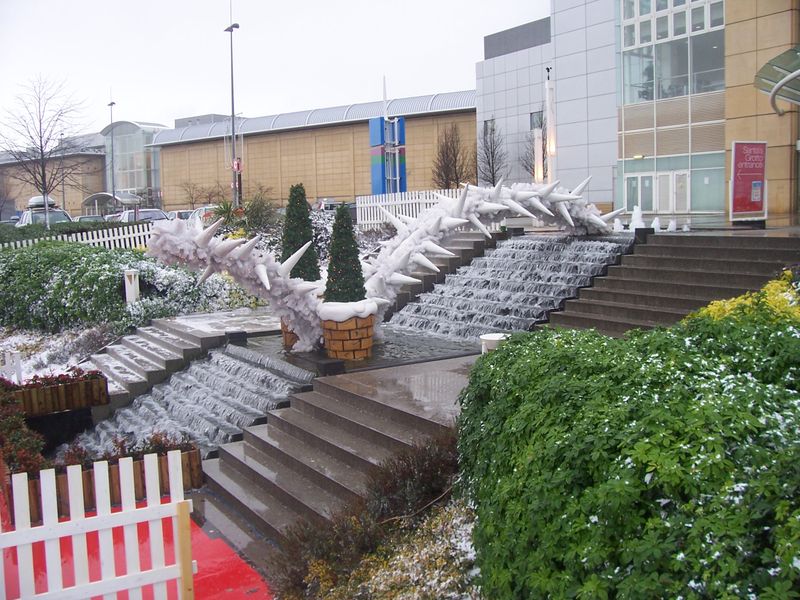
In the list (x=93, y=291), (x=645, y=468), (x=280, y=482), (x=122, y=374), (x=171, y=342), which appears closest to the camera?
(x=645, y=468)

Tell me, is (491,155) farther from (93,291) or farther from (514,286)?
(514,286)

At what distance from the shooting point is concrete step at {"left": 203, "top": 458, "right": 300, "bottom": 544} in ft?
23.4

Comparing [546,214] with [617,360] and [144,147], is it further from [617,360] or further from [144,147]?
[144,147]

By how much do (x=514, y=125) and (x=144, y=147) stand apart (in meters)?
36.6

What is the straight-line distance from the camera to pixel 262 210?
22.3m

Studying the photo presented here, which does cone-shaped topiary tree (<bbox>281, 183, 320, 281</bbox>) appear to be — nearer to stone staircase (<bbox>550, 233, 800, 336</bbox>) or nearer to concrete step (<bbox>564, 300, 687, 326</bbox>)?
stone staircase (<bbox>550, 233, 800, 336</bbox>)

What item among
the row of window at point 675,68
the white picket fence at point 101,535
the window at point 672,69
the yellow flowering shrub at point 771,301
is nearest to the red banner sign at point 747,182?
the yellow flowering shrub at point 771,301

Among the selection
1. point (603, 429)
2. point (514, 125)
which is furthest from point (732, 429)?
point (514, 125)

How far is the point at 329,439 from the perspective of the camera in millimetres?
8070

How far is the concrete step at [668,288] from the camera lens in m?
11.5

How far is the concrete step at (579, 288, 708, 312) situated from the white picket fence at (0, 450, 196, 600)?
8498 mm

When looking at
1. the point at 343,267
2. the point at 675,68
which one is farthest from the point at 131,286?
the point at 675,68

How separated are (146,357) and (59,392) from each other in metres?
2.82

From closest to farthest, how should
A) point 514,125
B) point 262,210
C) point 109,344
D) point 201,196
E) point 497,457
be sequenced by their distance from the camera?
point 497,457 → point 109,344 → point 262,210 → point 514,125 → point 201,196
